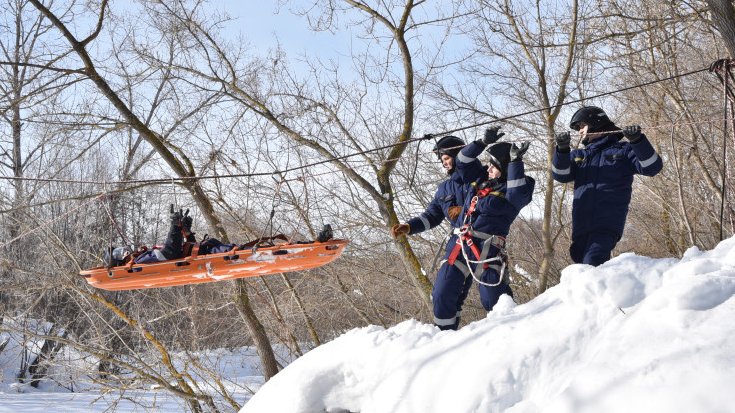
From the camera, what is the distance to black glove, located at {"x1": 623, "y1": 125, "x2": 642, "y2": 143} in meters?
3.97

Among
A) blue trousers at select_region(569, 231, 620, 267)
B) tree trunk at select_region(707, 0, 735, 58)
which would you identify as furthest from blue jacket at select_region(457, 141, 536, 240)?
tree trunk at select_region(707, 0, 735, 58)

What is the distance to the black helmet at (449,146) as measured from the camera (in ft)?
16.2

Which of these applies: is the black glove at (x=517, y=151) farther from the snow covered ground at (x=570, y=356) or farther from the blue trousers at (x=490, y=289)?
the snow covered ground at (x=570, y=356)

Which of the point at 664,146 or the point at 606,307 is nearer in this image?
the point at 606,307

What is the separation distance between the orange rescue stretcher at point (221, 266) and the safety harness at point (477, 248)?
58.8 inches

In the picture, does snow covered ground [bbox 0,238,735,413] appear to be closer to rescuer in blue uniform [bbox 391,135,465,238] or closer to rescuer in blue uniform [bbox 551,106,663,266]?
rescuer in blue uniform [bbox 551,106,663,266]

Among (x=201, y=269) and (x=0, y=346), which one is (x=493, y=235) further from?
(x=0, y=346)

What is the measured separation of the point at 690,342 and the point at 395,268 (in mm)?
9115

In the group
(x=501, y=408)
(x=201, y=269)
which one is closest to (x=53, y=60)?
(x=201, y=269)

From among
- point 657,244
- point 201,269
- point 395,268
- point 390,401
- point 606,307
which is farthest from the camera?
point 657,244

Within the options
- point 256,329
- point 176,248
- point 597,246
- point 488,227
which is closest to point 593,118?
point 597,246

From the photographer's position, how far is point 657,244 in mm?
13969

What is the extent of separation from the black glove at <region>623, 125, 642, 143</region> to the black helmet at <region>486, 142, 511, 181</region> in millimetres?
794

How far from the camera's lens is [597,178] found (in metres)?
4.31
